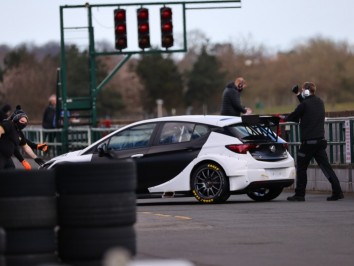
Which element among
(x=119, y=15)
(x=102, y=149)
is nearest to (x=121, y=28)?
(x=119, y=15)

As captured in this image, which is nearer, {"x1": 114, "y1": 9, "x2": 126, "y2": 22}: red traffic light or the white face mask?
the white face mask

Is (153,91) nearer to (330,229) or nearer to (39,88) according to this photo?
(39,88)

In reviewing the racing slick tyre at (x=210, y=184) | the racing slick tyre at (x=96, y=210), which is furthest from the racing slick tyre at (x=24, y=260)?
the racing slick tyre at (x=210, y=184)

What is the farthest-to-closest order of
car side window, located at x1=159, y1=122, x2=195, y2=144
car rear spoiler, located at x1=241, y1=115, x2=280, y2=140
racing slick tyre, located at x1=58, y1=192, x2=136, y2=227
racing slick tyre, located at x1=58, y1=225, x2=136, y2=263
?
car side window, located at x1=159, y1=122, x2=195, y2=144 < car rear spoiler, located at x1=241, y1=115, x2=280, y2=140 < racing slick tyre, located at x1=58, y1=192, x2=136, y2=227 < racing slick tyre, located at x1=58, y1=225, x2=136, y2=263

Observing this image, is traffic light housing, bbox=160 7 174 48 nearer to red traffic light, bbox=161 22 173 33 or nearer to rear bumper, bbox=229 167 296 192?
red traffic light, bbox=161 22 173 33

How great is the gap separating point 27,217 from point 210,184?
418 inches

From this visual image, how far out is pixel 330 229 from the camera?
15.2 meters

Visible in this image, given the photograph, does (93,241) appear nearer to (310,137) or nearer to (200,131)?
(200,131)

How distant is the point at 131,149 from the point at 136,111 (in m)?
105

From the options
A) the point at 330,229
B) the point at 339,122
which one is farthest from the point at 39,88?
the point at 330,229

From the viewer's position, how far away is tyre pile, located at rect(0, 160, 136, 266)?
370 inches

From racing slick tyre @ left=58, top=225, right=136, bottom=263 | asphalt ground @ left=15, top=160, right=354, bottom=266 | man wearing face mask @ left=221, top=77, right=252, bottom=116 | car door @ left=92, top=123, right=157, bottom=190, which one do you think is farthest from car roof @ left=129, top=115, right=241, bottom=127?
racing slick tyre @ left=58, top=225, right=136, bottom=263

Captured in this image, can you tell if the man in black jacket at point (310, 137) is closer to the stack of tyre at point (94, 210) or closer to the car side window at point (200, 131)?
→ the car side window at point (200, 131)

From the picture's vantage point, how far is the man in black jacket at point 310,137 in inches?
814
